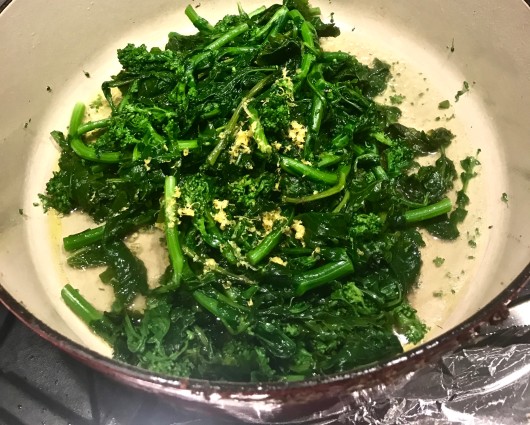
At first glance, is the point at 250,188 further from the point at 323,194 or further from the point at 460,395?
the point at 460,395

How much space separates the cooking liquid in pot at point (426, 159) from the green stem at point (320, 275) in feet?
1.29

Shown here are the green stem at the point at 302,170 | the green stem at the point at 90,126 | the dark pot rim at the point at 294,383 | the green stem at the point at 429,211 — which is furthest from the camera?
the green stem at the point at 90,126

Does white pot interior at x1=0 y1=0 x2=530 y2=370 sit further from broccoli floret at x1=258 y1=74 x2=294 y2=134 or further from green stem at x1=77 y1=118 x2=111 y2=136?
broccoli floret at x1=258 y1=74 x2=294 y2=134

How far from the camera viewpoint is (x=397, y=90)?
2.84 meters

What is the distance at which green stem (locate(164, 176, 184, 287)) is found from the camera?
212 cm

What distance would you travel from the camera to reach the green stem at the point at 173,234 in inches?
83.6

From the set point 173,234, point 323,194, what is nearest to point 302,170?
point 323,194

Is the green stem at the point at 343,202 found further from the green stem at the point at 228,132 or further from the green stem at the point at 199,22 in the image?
the green stem at the point at 199,22

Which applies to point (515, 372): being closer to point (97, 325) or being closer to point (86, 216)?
point (97, 325)

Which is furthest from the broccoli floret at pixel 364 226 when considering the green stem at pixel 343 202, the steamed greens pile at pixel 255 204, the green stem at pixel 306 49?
the green stem at pixel 306 49

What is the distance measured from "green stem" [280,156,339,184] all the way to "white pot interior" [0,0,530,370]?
61 centimetres

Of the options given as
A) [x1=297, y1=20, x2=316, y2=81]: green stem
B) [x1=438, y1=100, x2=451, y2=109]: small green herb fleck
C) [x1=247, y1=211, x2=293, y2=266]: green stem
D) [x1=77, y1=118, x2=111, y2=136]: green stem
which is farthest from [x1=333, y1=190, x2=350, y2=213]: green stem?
[x1=77, y1=118, x2=111, y2=136]: green stem

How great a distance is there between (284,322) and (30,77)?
5.94 feet

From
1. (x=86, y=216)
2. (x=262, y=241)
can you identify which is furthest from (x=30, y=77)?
(x=262, y=241)
